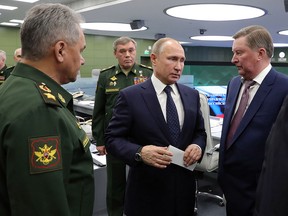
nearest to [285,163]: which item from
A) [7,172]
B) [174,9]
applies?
[7,172]

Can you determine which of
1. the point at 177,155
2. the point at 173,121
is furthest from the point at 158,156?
the point at 173,121

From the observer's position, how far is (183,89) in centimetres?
188

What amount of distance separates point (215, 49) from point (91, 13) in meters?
11.8

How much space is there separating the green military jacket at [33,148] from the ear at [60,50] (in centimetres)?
9

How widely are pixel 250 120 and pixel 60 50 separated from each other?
109 cm

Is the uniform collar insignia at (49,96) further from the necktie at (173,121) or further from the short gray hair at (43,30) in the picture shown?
the necktie at (173,121)

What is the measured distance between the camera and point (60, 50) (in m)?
1.02

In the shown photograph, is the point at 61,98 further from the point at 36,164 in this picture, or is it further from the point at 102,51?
the point at 102,51

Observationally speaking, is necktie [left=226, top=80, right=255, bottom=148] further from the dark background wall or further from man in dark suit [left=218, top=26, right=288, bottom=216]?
the dark background wall

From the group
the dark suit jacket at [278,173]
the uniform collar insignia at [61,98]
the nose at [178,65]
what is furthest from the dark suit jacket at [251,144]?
the uniform collar insignia at [61,98]

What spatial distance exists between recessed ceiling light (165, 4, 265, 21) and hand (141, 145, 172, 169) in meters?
6.07

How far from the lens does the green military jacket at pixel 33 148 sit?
855mm

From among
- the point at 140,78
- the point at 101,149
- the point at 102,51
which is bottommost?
the point at 101,149

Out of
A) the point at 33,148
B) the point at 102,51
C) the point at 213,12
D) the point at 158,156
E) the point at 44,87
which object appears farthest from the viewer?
the point at 102,51
